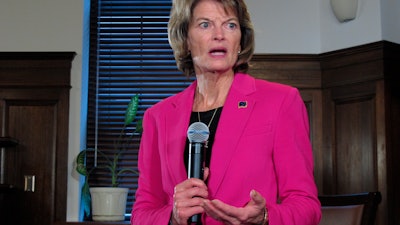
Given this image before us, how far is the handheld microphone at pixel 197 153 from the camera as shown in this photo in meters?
1.51

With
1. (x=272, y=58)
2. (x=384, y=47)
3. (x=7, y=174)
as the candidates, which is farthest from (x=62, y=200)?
(x=384, y=47)

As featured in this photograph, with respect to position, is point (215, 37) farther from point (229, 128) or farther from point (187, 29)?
point (229, 128)

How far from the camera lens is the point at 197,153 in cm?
151

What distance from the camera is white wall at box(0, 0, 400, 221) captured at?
17.2 feet

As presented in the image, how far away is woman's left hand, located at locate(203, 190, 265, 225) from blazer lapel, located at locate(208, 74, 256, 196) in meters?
0.19

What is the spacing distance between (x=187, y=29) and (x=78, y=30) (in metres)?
3.59

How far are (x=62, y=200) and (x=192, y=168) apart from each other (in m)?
3.90

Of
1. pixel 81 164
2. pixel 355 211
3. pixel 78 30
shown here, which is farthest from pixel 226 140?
pixel 78 30

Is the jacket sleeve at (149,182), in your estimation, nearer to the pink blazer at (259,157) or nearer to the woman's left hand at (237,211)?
the pink blazer at (259,157)

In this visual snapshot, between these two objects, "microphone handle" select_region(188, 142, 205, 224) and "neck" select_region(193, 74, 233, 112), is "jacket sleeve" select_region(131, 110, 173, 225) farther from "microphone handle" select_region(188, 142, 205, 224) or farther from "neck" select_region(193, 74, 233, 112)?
"microphone handle" select_region(188, 142, 205, 224)

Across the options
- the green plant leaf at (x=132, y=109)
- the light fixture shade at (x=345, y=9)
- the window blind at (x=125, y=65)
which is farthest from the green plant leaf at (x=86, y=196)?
the light fixture shade at (x=345, y=9)

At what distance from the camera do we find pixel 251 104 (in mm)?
1733

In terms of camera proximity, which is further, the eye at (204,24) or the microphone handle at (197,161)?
the eye at (204,24)

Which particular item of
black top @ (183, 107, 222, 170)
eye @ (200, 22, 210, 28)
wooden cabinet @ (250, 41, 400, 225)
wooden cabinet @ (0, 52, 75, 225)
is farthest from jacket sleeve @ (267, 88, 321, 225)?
wooden cabinet @ (0, 52, 75, 225)
